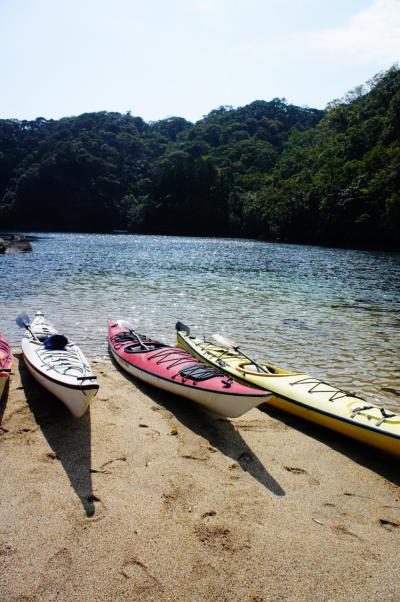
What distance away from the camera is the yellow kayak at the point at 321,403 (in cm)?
466

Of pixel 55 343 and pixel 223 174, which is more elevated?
pixel 223 174

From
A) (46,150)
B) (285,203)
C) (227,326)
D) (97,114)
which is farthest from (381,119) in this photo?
(97,114)

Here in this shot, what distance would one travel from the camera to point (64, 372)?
5.35 meters

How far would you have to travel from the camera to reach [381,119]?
60.0m

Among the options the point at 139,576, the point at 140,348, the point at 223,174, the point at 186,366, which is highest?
the point at 223,174

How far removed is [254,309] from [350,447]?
8624mm

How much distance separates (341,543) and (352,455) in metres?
1.64

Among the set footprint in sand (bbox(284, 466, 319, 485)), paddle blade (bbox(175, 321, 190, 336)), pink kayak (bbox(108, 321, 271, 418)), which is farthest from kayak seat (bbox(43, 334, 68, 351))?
footprint in sand (bbox(284, 466, 319, 485))

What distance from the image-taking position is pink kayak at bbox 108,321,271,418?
493 cm

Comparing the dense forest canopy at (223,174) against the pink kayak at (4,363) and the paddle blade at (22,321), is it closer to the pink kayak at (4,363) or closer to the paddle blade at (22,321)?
the paddle blade at (22,321)

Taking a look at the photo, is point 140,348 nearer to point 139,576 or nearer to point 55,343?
point 55,343

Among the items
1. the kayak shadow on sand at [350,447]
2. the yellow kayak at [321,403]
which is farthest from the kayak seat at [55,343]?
the kayak shadow on sand at [350,447]

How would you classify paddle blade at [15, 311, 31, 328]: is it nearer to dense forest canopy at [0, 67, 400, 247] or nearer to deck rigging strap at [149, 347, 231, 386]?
deck rigging strap at [149, 347, 231, 386]

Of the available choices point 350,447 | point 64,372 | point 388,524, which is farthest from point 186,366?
point 388,524
